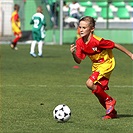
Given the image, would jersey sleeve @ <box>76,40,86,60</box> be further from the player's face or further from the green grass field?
the green grass field

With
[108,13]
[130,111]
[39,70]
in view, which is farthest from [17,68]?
[108,13]

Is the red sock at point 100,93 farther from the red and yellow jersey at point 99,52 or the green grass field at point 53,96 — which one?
the green grass field at point 53,96

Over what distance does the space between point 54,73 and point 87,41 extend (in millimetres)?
8571

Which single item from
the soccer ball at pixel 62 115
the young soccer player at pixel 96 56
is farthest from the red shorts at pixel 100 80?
the soccer ball at pixel 62 115

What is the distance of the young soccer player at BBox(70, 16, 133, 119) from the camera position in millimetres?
9641

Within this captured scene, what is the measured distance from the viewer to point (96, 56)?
980 centimetres

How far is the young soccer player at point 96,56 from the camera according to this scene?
31.6ft

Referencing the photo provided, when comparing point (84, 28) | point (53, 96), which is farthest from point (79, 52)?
point (53, 96)

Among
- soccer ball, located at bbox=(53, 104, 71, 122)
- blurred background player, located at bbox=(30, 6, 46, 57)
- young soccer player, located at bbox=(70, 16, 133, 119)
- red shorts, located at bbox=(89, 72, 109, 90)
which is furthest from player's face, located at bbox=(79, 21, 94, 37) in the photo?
blurred background player, located at bbox=(30, 6, 46, 57)

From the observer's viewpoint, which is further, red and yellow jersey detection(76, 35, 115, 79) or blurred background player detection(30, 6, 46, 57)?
blurred background player detection(30, 6, 46, 57)

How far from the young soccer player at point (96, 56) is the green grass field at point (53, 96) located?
353 mm

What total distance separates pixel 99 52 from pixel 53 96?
312cm

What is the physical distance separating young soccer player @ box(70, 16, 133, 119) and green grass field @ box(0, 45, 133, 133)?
0.35 meters

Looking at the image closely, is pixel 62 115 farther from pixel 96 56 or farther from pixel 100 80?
pixel 96 56
